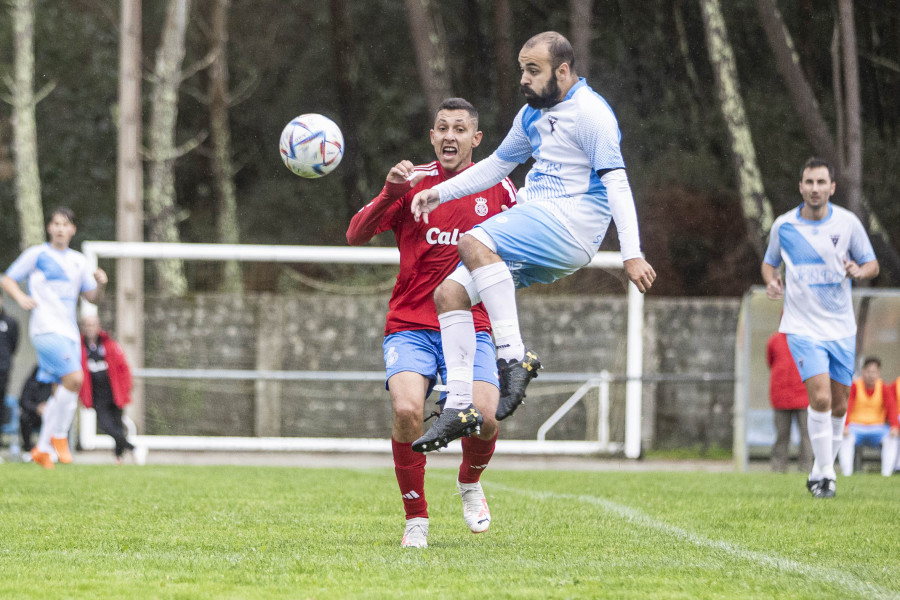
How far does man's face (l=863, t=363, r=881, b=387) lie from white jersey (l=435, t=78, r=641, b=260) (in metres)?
8.95

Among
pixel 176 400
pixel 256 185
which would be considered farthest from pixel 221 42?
pixel 176 400

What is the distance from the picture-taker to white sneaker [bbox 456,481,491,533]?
557 cm

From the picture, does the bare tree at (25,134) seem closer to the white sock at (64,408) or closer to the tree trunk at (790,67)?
the white sock at (64,408)

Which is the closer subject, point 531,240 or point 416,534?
point 531,240

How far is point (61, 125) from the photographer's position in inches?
993

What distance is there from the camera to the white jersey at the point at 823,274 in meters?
8.12

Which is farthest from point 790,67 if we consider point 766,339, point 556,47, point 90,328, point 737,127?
point 556,47

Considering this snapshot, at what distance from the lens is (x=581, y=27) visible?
19.3 m

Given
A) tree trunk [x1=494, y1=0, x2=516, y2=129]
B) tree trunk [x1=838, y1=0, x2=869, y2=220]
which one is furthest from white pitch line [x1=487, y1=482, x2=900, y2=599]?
tree trunk [x1=494, y1=0, x2=516, y2=129]

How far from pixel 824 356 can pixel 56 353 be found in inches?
263

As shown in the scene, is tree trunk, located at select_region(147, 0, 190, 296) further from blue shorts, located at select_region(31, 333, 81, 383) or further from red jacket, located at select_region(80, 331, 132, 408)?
blue shorts, located at select_region(31, 333, 81, 383)

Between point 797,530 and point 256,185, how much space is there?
66.4ft

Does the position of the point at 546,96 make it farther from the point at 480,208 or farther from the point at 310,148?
A: the point at 310,148

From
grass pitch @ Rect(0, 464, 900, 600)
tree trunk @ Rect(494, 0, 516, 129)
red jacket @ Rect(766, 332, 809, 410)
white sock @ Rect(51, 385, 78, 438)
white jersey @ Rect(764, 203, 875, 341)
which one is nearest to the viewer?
grass pitch @ Rect(0, 464, 900, 600)
